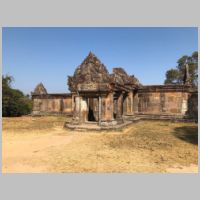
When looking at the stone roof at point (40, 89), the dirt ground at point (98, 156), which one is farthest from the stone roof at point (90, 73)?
the stone roof at point (40, 89)

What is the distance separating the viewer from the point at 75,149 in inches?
288

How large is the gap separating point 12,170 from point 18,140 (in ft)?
13.3

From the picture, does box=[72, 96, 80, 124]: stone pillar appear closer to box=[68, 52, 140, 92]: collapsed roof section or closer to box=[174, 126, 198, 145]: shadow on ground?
box=[68, 52, 140, 92]: collapsed roof section

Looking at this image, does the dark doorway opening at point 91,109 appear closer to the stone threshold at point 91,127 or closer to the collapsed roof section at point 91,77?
the collapsed roof section at point 91,77

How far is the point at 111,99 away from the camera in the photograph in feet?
39.8

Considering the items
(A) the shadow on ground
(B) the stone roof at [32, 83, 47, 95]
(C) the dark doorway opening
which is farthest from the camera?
(B) the stone roof at [32, 83, 47, 95]

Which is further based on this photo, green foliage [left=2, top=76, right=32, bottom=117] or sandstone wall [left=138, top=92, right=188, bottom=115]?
green foliage [left=2, top=76, right=32, bottom=117]

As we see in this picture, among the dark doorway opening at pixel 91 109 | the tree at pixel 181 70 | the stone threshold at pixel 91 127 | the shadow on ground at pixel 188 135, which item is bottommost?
the shadow on ground at pixel 188 135

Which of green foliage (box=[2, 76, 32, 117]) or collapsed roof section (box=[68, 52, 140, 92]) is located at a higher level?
collapsed roof section (box=[68, 52, 140, 92])

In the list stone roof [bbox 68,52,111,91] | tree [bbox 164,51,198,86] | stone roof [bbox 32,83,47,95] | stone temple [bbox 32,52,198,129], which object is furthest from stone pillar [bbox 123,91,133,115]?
tree [bbox 164,51,198,86]

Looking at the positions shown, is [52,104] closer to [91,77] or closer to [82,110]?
[82,110]

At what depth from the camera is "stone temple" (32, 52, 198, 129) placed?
39.7ft

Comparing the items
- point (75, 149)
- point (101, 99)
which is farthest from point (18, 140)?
point (101, 99)

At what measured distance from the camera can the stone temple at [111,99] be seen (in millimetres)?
12094
